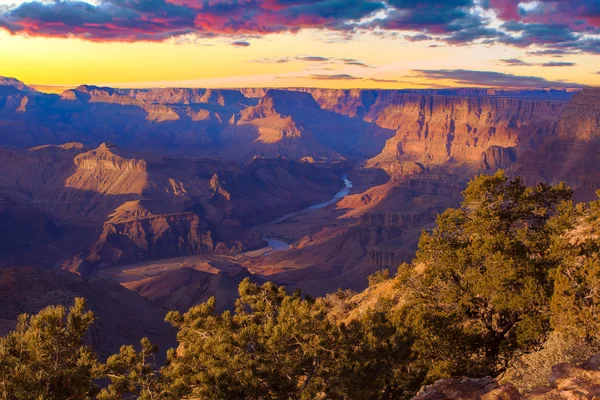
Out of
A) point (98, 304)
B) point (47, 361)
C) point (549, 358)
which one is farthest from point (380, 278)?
point (98, 304)

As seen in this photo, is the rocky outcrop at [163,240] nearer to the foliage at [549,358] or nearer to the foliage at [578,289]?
the foliage at [578,289]

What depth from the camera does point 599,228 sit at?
24484mm

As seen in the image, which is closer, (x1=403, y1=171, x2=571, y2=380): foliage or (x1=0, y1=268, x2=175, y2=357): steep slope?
(x1=403, y1=171, x2=571, y2=380): foliage

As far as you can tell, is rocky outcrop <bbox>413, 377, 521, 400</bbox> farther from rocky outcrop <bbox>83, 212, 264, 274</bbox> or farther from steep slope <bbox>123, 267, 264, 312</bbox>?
rocky outcrop <bbox>83, 212, 264, 274</bbox>

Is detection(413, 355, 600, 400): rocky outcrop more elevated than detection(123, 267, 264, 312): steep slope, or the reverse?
detection(413, 355, 600, 400): rocky outcrop

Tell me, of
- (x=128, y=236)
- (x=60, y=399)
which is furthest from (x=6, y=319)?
(x=128, y=236)

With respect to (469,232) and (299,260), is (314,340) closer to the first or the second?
(469,232)

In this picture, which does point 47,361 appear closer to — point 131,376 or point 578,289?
point 131,376

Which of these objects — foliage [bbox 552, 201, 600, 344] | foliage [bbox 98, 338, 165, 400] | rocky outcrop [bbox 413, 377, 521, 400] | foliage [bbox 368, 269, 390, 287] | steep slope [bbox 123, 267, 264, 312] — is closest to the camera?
rocky outcrop [bbox 413, 377, 521, 400]

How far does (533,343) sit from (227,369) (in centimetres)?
1279

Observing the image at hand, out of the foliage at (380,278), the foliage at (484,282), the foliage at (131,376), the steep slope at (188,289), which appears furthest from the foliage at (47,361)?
the steep slope at (188,289)

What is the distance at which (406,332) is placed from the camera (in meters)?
20.4

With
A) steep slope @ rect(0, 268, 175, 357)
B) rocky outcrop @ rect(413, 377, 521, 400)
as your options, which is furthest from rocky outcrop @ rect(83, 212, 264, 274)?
rocky outcrop @ rect(413, 377, 521, 400)

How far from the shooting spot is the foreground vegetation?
1544cm
